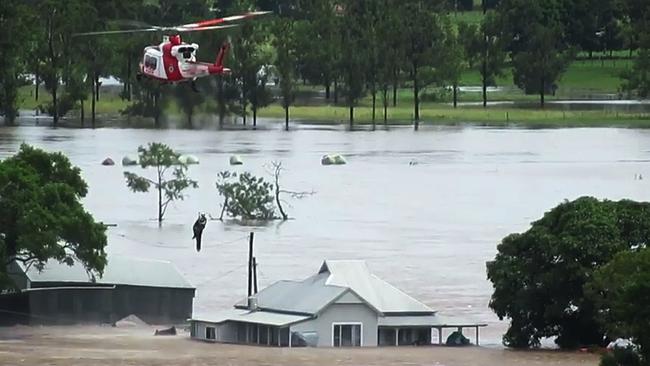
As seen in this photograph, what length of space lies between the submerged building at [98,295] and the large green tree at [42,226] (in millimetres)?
601

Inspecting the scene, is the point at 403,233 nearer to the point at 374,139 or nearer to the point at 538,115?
the point at 374,139

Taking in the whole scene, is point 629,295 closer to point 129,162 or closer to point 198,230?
point 198,230

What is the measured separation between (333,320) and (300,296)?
4.54 ft

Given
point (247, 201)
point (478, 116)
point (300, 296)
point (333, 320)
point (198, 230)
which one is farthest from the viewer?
point (478, 116)

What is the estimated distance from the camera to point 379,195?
294 feet

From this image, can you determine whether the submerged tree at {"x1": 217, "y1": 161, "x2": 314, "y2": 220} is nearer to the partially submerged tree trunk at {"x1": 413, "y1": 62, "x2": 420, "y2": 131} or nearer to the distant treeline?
the distant treeline

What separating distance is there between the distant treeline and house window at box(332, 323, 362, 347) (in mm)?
56340

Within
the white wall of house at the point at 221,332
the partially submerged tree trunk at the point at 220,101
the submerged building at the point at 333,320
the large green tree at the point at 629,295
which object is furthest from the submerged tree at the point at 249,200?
the large green tree at the point at 629,295

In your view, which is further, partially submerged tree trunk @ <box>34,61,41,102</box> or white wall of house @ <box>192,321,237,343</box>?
partially submerged tree trunk @ <box>34,61,41,102</box>

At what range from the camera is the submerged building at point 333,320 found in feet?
171

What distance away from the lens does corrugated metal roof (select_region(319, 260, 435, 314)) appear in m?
52.9

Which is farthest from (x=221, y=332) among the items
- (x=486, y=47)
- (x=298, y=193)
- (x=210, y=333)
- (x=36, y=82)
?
(x=486, y=47)

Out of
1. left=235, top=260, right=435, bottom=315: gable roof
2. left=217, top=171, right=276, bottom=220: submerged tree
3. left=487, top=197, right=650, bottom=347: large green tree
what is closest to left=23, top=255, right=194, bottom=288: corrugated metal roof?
left=235, top=260, right=435, bottom=315: gable roof

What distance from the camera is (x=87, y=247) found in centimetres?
5453
